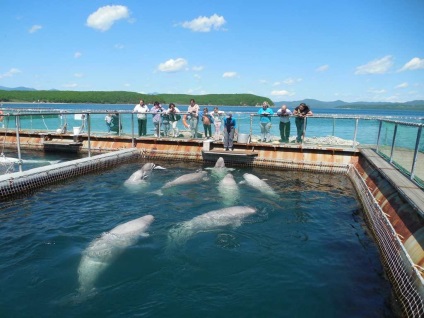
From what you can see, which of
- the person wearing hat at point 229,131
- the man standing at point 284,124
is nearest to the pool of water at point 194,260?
the person wearing hat at point 229,131

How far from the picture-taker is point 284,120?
63.1 ft

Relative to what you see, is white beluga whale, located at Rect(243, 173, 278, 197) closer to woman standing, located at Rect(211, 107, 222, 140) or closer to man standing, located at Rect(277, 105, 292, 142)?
man standing, located at Rect(277, 105, 292, 142)

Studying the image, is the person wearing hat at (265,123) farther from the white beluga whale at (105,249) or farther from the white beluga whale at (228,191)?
the white beluga whale at (105,249)

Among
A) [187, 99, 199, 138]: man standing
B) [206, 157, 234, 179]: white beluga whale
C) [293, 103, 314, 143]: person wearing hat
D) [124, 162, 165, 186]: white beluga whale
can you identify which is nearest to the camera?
[124, 162, 165, 186]: white beluga whale

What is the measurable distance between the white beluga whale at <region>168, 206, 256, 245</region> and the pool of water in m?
0.16

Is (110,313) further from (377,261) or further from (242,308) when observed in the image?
(377,261)

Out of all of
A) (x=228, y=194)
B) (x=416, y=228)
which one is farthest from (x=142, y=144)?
(x=416, y=228)

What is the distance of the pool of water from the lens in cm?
600

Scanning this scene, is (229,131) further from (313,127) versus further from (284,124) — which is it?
(313,127)

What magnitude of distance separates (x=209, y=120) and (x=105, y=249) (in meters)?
14.2

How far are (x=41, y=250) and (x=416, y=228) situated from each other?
8.97m

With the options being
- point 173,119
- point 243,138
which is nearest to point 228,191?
point 243,138

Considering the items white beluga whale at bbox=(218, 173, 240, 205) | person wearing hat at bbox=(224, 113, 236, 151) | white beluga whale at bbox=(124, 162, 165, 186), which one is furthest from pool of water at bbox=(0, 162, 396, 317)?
person wearing hat at bbox=(224, 113, 236, 151)

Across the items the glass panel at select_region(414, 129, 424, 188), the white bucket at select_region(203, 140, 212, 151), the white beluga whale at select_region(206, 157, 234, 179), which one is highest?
the glass panel at select_region(414, 129, 424, 188)
